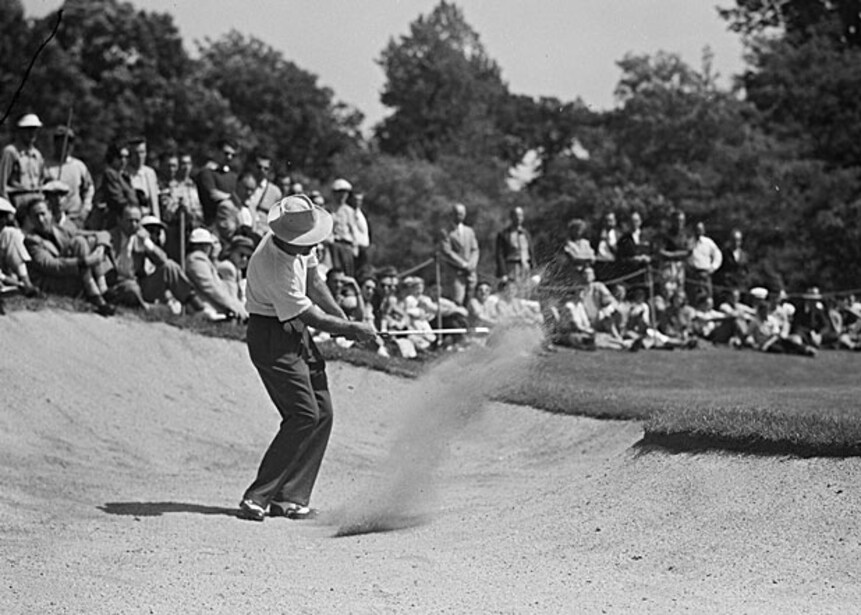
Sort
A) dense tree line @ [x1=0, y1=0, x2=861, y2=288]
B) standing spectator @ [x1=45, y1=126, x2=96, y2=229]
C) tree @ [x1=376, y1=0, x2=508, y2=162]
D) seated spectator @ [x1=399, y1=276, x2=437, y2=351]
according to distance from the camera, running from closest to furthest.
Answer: standing spectator @ [x1=45, y1=126, x2=96, y2=229], seated spectator @ [x1=399, y1=276, x2=437, y2=351], dense tree line @ [x1=0, y1=0, x2=861, y2=288], tree @ [x1=376, y1=0, x2=508, y2=162]

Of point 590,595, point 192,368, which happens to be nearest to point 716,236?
point 192,368

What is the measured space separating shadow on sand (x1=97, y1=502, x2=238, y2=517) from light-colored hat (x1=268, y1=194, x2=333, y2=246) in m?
2.20

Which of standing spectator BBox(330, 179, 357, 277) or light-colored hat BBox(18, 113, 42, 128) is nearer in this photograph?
light-colored hat BBox(18, 113, 42, 128)

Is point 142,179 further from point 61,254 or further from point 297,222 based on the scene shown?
point 297,222

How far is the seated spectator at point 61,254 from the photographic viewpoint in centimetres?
1678

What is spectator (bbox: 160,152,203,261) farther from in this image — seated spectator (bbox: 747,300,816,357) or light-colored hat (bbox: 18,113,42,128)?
seated spectator (bbox: 747,300,816,357)

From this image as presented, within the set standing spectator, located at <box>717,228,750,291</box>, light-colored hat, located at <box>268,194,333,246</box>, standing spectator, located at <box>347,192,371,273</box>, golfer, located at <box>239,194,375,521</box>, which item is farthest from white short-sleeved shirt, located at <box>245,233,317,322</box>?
standing spectator, located at <box>717,228,750,291</box>

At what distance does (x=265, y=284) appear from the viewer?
10.6 metres

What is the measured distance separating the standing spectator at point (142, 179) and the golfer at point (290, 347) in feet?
26.2

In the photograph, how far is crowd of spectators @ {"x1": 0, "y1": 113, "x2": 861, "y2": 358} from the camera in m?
17.1

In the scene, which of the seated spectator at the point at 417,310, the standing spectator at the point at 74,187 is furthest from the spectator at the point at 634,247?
the standing spectator at the point at 74,187

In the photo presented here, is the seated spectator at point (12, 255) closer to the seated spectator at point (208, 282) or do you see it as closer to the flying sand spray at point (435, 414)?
the seated spectator at point (208, 282)

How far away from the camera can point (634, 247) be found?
78.6 feet

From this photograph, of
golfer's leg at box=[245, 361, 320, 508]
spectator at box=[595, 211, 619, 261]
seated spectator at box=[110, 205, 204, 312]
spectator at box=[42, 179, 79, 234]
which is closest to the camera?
golfer's leg at box=[245, 361, 320, 508]
